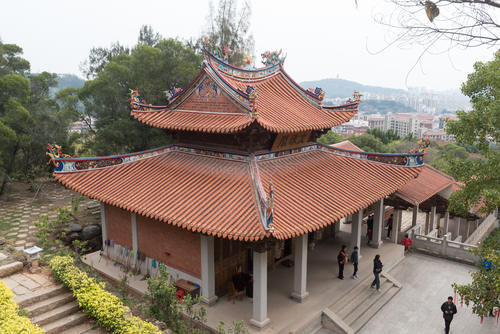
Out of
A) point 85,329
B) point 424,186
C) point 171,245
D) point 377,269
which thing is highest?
point 424,186

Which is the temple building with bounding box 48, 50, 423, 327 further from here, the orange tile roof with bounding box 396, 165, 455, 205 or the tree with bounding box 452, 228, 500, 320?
the tree with bounding box 452, 228, 500, 320

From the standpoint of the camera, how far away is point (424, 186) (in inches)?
693

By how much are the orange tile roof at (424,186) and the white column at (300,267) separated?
6.98 m

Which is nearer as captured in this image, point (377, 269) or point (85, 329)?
point (85, 329)

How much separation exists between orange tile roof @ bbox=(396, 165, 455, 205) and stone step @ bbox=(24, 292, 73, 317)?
13.6 metres

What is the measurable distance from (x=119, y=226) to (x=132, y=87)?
14861mm

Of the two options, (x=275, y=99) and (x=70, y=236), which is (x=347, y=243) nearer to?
(x=275, y=99)

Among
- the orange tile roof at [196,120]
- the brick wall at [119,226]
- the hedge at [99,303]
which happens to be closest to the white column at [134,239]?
the brick wall at [119,226]

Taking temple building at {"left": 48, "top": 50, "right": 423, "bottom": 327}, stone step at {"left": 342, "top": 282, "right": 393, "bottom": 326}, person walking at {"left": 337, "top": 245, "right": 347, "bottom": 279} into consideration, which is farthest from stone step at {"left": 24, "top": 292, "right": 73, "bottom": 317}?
person walking at {"left": 337, "top": 245, "right": 347, "bottom": 279}

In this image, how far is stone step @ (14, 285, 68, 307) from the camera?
9188mm

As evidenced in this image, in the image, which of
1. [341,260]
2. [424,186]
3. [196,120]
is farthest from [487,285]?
[196,120]

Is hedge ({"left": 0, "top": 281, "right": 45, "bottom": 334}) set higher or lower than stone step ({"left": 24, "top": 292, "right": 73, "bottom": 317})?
higher

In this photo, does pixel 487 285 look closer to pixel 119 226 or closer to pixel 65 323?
pixel 65 323

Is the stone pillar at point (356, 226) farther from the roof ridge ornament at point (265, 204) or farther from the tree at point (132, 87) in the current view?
the tree at point (132, 87)
